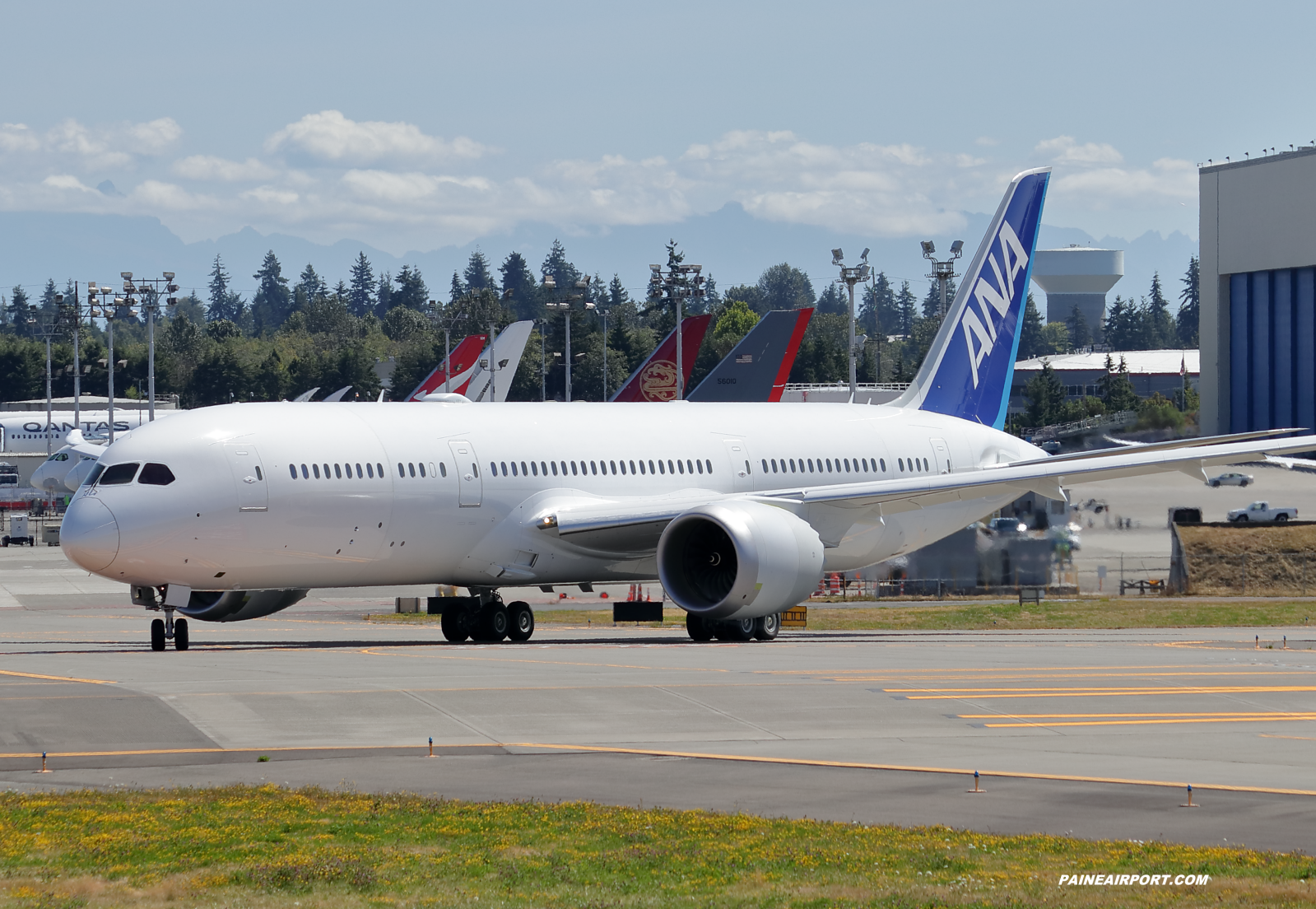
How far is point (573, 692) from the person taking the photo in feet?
75.5

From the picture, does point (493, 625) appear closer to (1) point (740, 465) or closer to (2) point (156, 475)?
(1) point (740, 465)

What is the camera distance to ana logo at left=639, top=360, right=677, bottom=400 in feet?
238

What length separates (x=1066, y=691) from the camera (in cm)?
2431

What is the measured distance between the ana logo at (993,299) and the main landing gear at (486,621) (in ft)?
50.7

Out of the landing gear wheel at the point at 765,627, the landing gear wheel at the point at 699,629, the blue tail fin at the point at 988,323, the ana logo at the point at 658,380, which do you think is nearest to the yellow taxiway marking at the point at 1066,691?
the landing gear wheel at the point at 765,627

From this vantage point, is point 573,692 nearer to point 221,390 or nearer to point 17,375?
point 221,390

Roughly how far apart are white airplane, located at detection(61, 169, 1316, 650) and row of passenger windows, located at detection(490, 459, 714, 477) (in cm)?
4

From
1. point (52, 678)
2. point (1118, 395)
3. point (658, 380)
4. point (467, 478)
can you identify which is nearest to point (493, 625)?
point (467, 478)

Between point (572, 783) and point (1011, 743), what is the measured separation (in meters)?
5.48

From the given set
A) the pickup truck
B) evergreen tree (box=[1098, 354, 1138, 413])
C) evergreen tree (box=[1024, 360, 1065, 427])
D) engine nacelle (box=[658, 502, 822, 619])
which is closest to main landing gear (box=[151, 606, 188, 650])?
engine nacelle (box=[658, 502, 822, 619])

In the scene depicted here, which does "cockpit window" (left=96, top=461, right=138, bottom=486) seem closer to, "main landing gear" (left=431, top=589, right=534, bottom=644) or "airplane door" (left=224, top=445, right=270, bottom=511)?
"airplane door" (left=224, top=445, right=270, bottom=511)

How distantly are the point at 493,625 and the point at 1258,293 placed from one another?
80.9m

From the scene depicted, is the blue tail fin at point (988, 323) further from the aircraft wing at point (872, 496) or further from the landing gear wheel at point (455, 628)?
the landing gear wheel at point (455, 628)

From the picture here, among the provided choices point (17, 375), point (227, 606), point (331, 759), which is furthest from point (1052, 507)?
point (17, 375)
